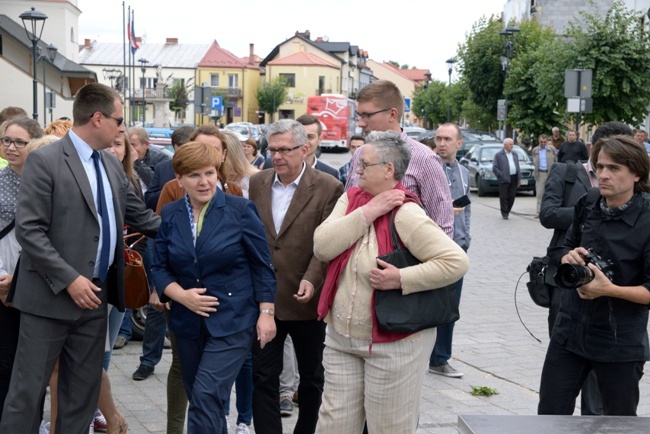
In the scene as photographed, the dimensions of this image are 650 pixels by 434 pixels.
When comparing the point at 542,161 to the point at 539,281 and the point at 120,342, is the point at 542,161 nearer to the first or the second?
the point at 120,342

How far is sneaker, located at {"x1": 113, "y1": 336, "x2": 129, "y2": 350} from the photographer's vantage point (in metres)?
8.80

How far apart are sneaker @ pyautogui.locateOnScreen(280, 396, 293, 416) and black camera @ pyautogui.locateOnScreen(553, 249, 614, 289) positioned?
107 inches

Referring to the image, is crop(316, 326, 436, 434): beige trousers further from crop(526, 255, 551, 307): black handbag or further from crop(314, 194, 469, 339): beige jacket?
crop(526, 255, 551, 307): black handbag

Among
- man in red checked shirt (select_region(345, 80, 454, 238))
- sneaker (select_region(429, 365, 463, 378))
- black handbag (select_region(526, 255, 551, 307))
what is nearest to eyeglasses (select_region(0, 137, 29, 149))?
man in red checked shirt (select_region(345, 80, 454, 238))

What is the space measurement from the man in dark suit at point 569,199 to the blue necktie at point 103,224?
2.70 meters

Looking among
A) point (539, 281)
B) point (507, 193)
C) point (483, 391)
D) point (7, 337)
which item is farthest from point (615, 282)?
point (507, 193)

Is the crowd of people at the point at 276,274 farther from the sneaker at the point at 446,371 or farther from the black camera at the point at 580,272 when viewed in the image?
the sneaker at the point at 446,371

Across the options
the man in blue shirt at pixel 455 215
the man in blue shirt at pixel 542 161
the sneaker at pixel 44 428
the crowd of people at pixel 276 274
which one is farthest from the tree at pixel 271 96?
the crowd of people at pixel 276 274

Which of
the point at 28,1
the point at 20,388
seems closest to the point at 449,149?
the point at 20,388

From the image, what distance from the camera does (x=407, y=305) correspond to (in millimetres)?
4309

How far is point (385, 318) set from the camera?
14.0ft

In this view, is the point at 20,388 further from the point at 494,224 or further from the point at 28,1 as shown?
the point at 28,1

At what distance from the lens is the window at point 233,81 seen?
118113mm

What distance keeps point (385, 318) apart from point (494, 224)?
17962mm
